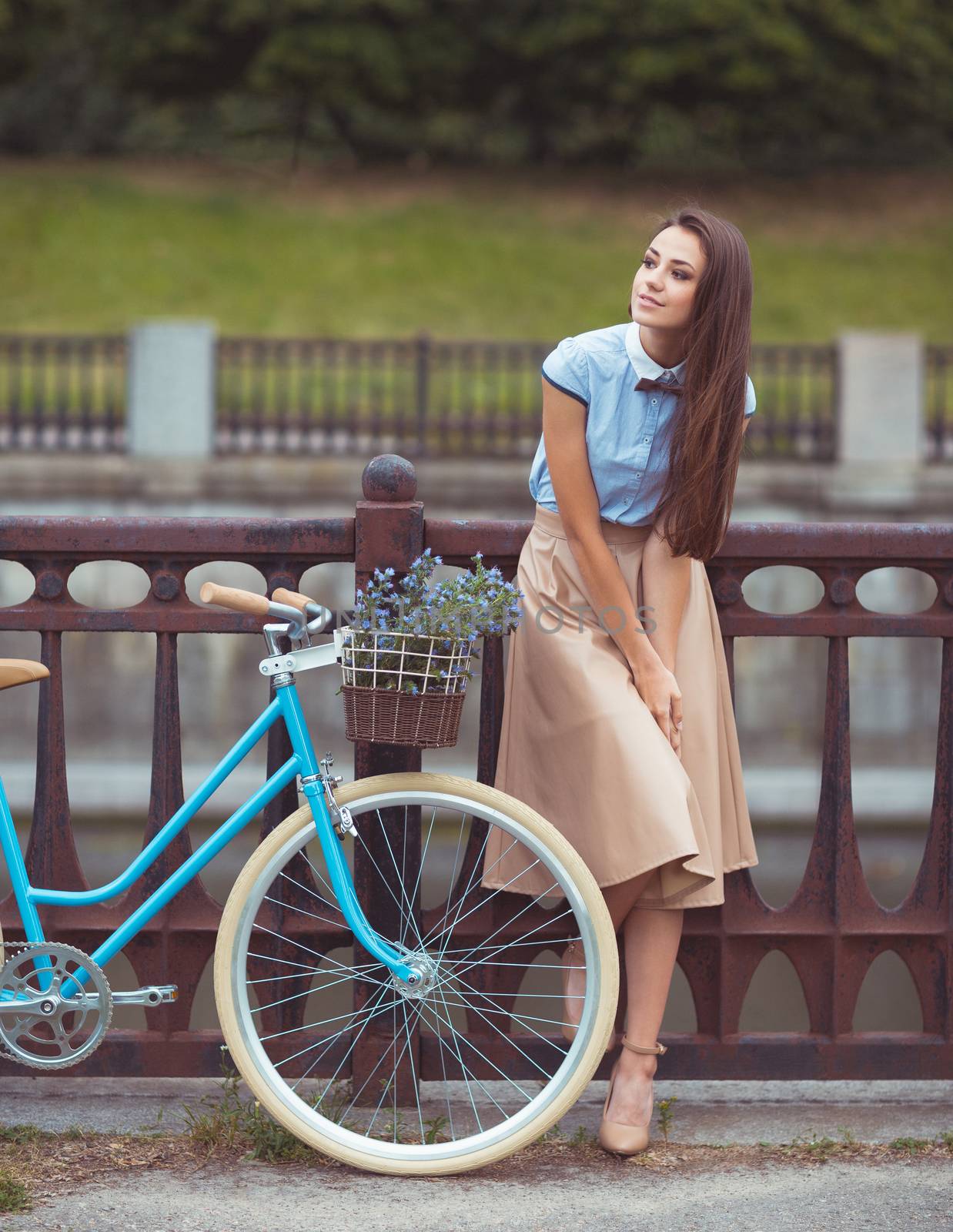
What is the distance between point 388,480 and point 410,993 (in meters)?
1.11

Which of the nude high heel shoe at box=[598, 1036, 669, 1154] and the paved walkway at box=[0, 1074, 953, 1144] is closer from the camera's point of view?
the nude high heel shoe at box=[598, 1036, 669, 1154]

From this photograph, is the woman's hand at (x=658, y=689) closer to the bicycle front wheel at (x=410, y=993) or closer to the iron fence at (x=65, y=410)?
the bicycle front wheel at (x=410, y=993)

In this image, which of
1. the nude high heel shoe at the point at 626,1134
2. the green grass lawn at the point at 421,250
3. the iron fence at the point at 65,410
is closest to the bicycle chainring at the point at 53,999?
the nude high heel shoe at the point at 626,1134

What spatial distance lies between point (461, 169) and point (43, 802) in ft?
83.0

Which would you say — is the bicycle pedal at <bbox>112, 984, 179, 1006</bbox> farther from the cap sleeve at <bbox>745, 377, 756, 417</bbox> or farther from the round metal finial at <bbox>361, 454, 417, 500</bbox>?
the cap sleeve at <bbox>745, 377, 756, 417</bbox>

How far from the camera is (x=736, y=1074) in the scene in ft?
11.5

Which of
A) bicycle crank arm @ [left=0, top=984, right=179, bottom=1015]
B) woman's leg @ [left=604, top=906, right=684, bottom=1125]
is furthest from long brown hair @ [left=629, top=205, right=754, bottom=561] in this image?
bicycle crank arm @ [left=0, top=984, right=179, bottom=1015]

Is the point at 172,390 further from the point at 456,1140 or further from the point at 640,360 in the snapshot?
the point at 456,1140

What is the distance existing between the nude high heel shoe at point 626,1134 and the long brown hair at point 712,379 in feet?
3.59

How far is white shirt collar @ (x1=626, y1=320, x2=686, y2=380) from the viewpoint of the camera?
10.2 feet

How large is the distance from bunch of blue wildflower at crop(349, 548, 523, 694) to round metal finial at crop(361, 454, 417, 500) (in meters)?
0.39

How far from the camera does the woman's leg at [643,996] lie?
10.5 ft

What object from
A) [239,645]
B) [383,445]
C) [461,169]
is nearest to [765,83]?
[461,169]

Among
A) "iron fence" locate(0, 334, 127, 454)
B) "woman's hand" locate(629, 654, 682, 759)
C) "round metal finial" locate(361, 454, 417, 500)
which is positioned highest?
"iron fence" locate(0, 334, 127, 454)
